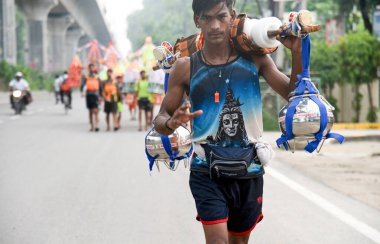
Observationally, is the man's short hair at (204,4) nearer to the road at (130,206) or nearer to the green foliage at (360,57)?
the road at (130,206)

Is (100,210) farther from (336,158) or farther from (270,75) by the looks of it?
(336,158)

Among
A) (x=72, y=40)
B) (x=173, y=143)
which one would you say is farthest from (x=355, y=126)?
(x=72, y=40)

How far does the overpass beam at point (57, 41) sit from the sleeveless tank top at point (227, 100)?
73.0 meters

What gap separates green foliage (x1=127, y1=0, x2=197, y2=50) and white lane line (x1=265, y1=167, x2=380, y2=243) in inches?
2327

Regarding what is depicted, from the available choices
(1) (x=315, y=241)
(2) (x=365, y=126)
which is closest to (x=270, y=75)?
(1) (x=315, y=241)

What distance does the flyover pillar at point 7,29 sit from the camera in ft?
162

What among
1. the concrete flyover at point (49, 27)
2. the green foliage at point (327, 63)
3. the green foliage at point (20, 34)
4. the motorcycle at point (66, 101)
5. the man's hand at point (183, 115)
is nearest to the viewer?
the man's hand at point (183, 115)

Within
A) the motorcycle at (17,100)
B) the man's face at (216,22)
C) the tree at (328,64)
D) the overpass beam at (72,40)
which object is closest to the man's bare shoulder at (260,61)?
the man's face at (216,22)

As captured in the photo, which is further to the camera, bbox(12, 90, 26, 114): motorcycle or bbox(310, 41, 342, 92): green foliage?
bbox(12, 90, 26, 114): motorcycle

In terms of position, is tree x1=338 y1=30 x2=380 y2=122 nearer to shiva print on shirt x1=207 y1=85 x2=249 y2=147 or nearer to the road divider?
the road divider

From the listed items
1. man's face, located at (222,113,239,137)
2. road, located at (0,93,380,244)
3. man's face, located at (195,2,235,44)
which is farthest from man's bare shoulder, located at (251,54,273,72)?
road, located at (0,93,380,244)

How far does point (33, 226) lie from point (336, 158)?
7514mm

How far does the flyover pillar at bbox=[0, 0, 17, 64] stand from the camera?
49312mm

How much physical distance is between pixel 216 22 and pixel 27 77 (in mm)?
48998
